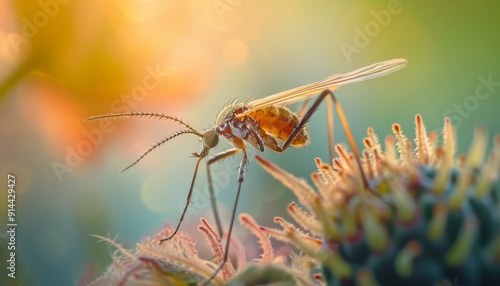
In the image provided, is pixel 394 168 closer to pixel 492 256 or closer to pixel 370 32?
pixel 492 256

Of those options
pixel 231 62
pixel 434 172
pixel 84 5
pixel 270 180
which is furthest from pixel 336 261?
pixel 231 62

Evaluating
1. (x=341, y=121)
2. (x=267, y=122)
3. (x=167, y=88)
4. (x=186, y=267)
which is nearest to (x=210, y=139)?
(x=267, y=122)

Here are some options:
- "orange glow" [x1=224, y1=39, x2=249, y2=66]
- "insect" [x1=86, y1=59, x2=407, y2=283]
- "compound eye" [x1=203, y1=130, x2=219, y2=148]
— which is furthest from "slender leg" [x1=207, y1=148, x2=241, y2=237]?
"orange glow" [x1=224, y1=39, x2=249, y2=66]

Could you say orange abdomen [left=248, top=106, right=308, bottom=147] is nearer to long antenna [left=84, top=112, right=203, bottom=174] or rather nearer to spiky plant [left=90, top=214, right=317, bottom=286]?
long antenna [left=84, top=112, right=203, bottom=174]

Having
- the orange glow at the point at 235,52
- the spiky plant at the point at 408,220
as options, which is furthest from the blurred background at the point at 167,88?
the spiky plant at the point at 408,220

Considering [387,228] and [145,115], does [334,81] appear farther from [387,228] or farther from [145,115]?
[387,228]
